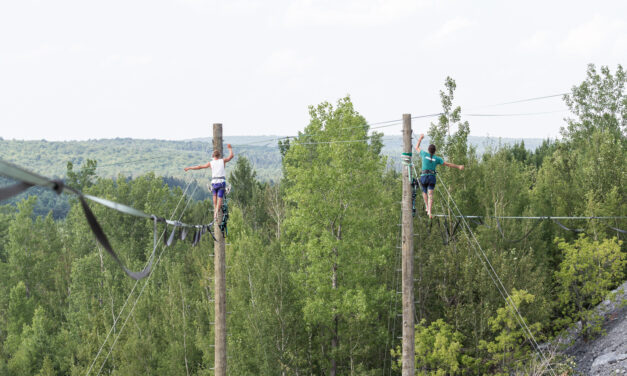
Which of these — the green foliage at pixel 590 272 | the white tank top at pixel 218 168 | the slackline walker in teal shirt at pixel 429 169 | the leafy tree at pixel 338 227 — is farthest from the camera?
the green foliage at pixel 590 272

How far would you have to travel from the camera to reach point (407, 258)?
13.4 meters

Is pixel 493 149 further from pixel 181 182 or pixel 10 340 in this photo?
pixel 181 182

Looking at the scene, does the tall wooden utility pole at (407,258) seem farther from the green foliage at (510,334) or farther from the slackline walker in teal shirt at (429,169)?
the green foliage at (510,334)

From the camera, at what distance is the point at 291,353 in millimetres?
25172

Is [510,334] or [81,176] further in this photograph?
[81,176]

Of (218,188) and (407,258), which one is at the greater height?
(218,188)

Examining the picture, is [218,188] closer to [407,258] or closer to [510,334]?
[407,258]

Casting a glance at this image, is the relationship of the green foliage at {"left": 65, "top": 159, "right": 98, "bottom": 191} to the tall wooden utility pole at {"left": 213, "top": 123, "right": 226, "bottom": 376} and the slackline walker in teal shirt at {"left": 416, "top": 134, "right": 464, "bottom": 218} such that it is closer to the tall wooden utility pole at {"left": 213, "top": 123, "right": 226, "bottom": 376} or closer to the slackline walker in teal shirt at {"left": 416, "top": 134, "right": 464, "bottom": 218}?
the tall wooden utility pole at {"left": 213, "top": 123, "right": 226, "bottom": 376}

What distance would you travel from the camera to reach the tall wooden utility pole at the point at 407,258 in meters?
13.1

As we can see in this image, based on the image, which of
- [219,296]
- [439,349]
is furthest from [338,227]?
[219,296]

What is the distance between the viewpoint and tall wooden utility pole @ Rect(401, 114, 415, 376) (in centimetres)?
1309

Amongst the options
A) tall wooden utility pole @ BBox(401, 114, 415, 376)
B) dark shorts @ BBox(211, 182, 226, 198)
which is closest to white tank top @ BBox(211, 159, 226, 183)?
dark shorts @ BBox(211, 182, 226, 198)

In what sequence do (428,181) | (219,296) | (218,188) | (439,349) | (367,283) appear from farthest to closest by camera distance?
(367,283) < (439,349) < (428,181) < (219,296) < (218,188)

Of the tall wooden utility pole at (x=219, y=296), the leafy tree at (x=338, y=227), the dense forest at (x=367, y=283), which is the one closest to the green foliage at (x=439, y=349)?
the dense forest at (x=367, y=283)
